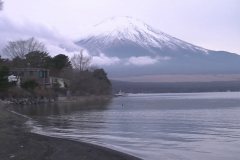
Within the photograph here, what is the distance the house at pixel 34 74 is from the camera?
6162 cm

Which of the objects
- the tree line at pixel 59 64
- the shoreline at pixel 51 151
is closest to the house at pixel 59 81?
the tree line at pixel 59 64

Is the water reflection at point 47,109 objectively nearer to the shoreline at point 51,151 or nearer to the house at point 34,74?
the house at point 34,74

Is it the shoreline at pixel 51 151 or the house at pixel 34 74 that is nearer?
the shoreline at pixel 51 151

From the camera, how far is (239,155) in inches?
516

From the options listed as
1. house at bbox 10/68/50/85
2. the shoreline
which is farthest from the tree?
the shoreline

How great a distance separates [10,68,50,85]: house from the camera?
61625 mm

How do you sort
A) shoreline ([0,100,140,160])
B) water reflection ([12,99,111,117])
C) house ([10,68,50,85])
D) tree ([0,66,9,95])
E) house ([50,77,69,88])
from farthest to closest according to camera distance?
house ([50,77,69,88]), house ([10,68,50,85]), tree ([0,66,9,95]), water reflection ([12,99,111,117]), shoreline ([0,100,140,160])

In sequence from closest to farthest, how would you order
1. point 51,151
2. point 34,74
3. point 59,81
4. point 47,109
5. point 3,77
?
point 51,151
point 3,77
point 47,109
point 34,74
point 59,81

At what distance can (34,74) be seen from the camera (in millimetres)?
63531

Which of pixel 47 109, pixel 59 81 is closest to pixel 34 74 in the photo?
pixel 59 81

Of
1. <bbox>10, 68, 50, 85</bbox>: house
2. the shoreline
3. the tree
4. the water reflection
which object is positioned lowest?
the shoreline

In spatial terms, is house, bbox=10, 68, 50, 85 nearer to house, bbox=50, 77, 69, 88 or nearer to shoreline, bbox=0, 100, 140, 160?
house, bbox=50, 77, 69, 88

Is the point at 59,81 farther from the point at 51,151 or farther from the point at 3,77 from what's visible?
the point at 51,151

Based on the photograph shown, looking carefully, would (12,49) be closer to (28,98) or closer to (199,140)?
(28,98)
